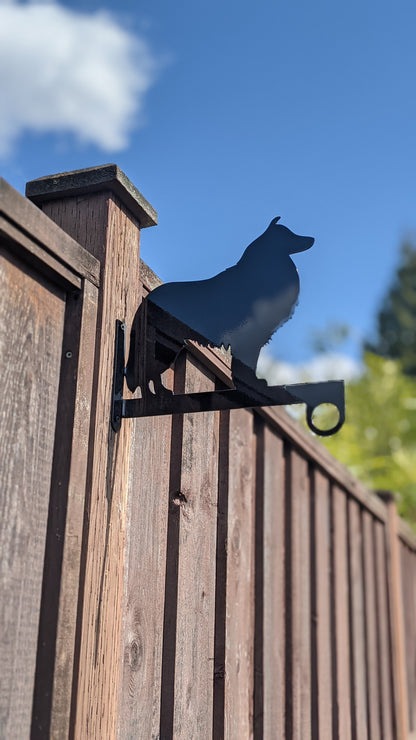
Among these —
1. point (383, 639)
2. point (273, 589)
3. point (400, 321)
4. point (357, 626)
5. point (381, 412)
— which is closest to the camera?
point (273, 589)

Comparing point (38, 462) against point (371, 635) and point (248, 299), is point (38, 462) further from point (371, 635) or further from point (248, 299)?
point (371, 635)

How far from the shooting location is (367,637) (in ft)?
10.6

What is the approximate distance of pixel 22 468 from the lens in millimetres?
1005

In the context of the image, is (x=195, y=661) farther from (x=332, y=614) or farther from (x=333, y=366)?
(x=333, y=366)

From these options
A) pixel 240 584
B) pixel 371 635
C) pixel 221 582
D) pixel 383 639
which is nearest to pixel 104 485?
pixel 221 582

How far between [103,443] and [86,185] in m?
0.46

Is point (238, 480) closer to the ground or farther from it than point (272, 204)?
closer to the ground

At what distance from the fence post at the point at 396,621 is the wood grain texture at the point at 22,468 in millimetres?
3165

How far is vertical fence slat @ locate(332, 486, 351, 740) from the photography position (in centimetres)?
271

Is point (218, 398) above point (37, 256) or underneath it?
underneath

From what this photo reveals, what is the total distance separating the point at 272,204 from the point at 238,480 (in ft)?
2.63

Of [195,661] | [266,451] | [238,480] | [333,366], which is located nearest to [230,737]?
[195,661]

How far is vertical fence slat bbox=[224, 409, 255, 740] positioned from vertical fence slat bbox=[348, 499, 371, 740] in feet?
4.18

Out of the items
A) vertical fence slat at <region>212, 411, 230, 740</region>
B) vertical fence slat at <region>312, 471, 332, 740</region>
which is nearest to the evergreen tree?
vertical fence slat at <region>312, 471, 332, 740</region>
